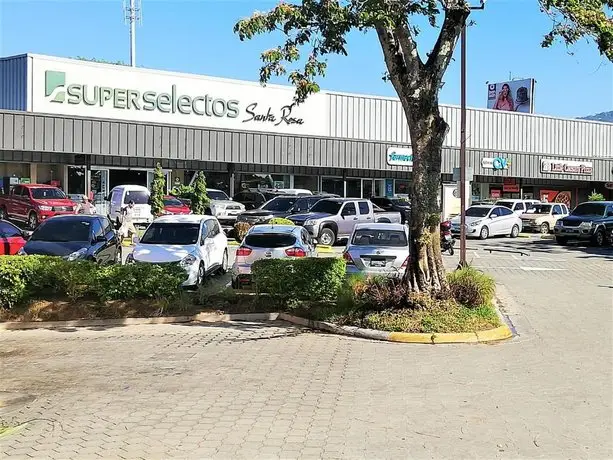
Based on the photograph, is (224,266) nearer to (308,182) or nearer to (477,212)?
(477,212)

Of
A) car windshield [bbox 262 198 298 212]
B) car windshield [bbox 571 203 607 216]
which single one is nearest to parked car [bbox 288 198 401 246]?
car windshield [bbox 262 198 298 212]

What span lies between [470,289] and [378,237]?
3.44 metres

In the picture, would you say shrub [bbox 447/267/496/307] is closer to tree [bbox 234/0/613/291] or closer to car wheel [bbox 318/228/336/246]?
tree [bbox 234/0/613/291]

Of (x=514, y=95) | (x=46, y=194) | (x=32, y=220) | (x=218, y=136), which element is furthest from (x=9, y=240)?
(x=514, y=95)

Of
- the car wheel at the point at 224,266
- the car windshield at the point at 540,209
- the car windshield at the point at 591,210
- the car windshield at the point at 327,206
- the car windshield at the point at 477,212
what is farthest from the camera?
the car windshield at the point at 540,209

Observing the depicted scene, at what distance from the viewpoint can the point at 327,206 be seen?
1003 inches

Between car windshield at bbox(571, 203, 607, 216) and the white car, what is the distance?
18.4m

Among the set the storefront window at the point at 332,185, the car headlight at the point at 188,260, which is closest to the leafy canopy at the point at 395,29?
the car headlight at the point at 188,260

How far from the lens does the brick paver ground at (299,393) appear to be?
557 cm

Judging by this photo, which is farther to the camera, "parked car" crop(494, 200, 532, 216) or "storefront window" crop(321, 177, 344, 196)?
"storefront window" crop(321, 177, 344, 196)

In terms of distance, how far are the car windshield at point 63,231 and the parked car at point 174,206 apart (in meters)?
10.7

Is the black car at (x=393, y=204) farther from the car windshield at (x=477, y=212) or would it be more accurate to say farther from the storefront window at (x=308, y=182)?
the storefront window at (x=308, y=182)

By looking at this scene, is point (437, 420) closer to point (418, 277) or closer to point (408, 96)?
point (418, 277)

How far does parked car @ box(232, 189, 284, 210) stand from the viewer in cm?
3112
